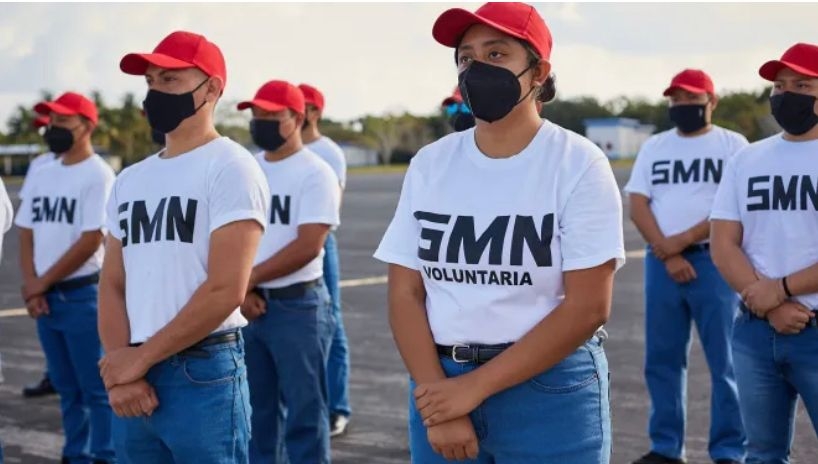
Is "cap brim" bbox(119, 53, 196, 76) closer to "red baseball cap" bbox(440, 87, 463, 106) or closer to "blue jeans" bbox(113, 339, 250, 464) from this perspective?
"blue jeans" bbox(113, 339, 250, 464)

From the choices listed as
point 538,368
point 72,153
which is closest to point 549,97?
point 538,368

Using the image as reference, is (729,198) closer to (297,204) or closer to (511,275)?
(511,275)

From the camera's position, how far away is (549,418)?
2998 millimetres

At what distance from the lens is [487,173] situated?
3.07m

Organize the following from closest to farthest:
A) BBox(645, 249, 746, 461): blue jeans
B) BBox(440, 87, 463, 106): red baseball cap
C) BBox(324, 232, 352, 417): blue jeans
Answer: BBox(645, 249, 746, 461): blue jeans, BBox(440, 87, 463, 106): red baseball cap, BBox(324, 232, 352, 417): blue jeans

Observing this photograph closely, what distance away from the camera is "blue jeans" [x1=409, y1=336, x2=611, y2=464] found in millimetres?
2992

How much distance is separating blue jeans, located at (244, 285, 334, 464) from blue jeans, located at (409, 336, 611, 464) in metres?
2.72

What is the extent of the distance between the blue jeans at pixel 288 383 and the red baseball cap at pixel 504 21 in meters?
2.86

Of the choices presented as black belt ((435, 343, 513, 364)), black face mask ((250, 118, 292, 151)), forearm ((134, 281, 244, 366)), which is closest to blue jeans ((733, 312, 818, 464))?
black belt ((435, 343, 513, 364))

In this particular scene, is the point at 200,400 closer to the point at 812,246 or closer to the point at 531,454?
the point at 531,454

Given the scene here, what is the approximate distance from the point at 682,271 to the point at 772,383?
1914mm

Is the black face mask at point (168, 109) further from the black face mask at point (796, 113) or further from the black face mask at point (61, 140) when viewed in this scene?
the black face mask at point (61, 140)

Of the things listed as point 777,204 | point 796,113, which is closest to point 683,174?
point 796,113

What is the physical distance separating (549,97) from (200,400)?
5.26 feet
